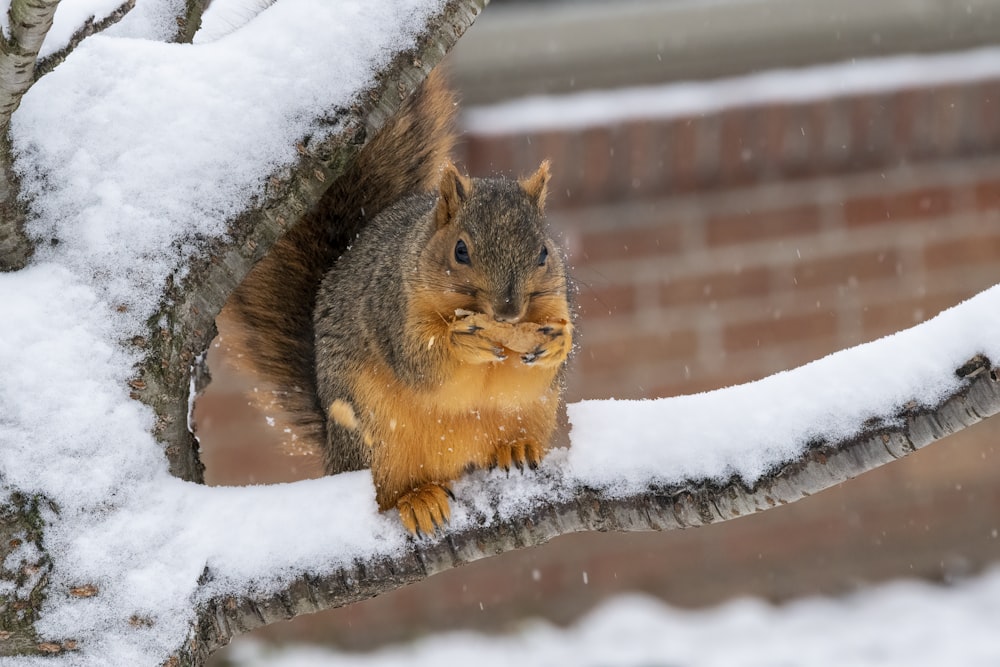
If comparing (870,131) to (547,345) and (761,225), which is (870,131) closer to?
(761,225)

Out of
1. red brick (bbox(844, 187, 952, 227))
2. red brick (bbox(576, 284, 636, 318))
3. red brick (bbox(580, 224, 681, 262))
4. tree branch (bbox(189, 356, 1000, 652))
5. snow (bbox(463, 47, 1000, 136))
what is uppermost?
Answer: tree branch (bbox(189, 356, 1000, 652))

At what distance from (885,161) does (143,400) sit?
6.44ft

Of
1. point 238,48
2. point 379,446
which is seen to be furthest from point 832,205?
point 238,48

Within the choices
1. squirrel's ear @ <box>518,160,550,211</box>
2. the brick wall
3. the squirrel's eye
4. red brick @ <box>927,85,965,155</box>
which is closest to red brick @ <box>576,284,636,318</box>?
the brick wall

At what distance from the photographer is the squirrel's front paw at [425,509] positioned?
104 centimetres

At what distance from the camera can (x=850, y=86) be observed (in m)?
2.56

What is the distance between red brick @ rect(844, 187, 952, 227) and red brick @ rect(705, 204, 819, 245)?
81 mm

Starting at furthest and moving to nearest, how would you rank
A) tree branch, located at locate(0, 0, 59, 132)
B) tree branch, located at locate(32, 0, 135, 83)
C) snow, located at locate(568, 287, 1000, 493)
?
snow, located at locate(568, 287, 1000, 493) → tree branch, located at locate(32, 0, 135, 83) → tree branch, located at locate(0, 0, 59, 132)

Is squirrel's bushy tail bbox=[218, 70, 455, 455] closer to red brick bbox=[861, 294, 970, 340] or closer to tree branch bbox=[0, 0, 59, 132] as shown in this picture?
tree branch bbox=[0, 0, 59, 132]

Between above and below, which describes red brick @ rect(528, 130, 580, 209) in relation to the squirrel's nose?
below

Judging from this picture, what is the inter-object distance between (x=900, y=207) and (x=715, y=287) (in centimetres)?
43


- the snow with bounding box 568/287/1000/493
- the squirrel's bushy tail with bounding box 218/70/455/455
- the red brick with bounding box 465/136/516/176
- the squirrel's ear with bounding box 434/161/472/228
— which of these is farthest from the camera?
the red brick with bounding box 465/136/516/176

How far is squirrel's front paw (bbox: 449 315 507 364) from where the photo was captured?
1.18m

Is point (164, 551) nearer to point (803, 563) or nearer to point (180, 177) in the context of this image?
point (180, 177)
